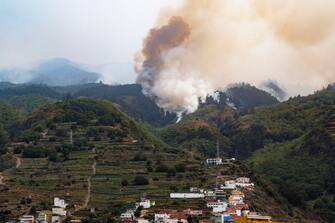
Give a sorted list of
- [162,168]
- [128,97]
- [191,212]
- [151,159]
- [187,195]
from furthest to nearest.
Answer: [128,97] → [151,159] → [162,168] → [187,195] → [191,212]

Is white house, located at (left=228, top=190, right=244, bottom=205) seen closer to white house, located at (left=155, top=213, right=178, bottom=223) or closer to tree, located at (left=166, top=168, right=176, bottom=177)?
white house, located at (left=155, top=213, right=178, bottom=223)

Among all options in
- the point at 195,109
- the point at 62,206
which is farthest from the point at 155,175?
the point at 195,109

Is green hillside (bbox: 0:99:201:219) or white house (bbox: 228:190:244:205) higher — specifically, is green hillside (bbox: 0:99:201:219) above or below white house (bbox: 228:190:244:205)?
above

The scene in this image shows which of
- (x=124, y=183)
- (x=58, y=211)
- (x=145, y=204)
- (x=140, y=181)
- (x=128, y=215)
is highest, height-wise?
(x=140, y=181)

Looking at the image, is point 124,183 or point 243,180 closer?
point 124,183

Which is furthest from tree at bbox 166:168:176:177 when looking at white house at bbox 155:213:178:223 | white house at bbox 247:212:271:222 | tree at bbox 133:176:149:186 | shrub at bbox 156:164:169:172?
white house at bbox 155:213:178:223

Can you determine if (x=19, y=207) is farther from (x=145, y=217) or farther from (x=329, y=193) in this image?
(x=329, y=193)

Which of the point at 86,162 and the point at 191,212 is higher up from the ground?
the point at 86,162

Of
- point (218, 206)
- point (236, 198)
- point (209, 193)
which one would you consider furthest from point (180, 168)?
point (218, 206)

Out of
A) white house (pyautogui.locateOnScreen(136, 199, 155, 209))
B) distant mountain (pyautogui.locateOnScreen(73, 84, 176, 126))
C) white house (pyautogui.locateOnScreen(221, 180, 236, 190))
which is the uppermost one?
distant mountain (pyautogui.locateOnScreen(73, 84, 176, 126))

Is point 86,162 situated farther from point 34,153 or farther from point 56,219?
point 56,219

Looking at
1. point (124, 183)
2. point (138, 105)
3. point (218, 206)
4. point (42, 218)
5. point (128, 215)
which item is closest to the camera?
point (42, 218)

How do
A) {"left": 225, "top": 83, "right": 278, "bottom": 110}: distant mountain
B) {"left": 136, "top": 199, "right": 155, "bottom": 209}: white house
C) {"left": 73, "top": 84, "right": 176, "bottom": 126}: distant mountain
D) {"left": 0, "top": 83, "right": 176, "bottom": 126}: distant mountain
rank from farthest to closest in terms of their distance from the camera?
{"left": 225, "top": 83, "right": 278, "bottom": 110}: distant mountain, {"left": 0, "top": 83, "right": 176, "bottom": 126}: distant mountain, {"left": 73, "top": 84, "right": 176, "bottom": 126}: distant mountain, {"left": 136, "top": 199, "right": 155, "bottom": 209}: white house
